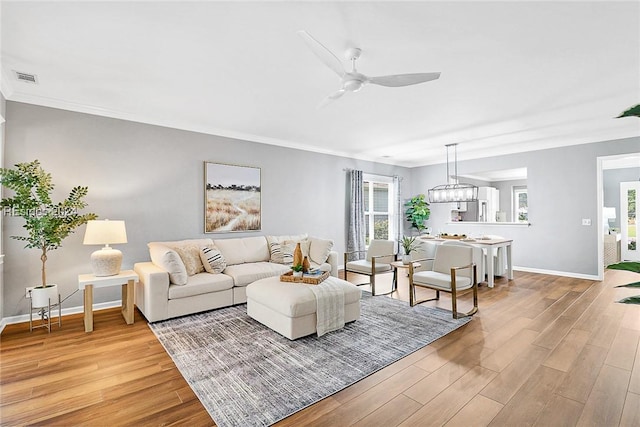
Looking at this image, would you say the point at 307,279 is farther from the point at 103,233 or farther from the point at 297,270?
the point at 103,233

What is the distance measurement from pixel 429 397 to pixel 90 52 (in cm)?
401

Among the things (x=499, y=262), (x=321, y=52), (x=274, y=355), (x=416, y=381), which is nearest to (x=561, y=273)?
(x=499, y=262)

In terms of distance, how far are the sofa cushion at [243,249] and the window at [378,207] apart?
3.15m

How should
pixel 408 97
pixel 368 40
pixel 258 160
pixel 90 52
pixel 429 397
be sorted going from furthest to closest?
pixel 258 160, pixel 408 97, pixel 90 52, pixel 368 40, pixel 429 397

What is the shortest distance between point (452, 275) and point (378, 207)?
4.44 meters

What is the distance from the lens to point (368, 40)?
2.55 metres

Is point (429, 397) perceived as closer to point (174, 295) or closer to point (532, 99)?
point (174, 295)

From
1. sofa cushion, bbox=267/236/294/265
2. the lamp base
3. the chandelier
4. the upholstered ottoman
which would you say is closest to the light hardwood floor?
the lamp base

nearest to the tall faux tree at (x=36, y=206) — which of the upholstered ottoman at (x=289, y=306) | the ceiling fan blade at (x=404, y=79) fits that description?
the upholstered ottoman at (x=289, y=306)

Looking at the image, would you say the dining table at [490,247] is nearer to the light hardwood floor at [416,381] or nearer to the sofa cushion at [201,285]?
the light hardwood floor at [416,381]

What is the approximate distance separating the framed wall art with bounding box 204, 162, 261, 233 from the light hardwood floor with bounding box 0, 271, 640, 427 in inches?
75.0

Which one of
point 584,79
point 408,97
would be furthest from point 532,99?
point 408,97

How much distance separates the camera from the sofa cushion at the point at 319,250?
5.14m

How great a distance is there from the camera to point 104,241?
11.5 ft
